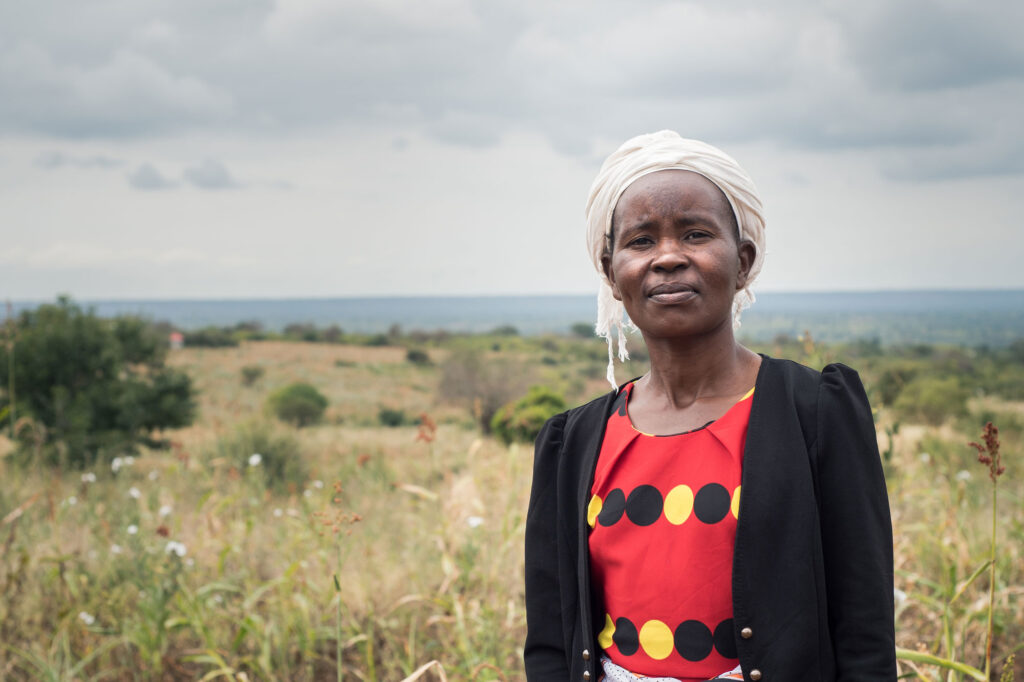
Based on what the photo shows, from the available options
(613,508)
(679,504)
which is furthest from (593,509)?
(679,504)

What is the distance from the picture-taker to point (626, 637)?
5.16ft

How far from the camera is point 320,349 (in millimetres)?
36500

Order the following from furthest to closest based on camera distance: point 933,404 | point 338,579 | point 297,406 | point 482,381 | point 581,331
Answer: point 581,331 → point 482,381 → point 297,406 → point 933,404 → point 338,579

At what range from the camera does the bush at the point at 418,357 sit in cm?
3262

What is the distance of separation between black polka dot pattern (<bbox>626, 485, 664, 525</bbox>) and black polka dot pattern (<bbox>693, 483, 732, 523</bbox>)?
7cm

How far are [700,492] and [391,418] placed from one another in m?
19.3

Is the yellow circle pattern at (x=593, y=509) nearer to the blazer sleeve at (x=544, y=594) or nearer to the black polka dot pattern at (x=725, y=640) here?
the blazer sleeve at (x=544, y=594)

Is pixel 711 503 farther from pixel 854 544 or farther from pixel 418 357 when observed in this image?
pixel 418 357

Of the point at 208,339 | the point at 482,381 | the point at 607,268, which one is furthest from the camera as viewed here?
the point at 208,339

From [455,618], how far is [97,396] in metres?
8.20

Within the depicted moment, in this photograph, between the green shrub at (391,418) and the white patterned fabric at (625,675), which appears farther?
the green shrub at (391,418)

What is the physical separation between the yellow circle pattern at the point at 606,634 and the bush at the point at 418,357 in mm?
30604

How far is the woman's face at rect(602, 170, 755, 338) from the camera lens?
1553 mm

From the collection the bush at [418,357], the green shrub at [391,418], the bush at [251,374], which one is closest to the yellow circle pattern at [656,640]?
the green shrub at [391,418]
